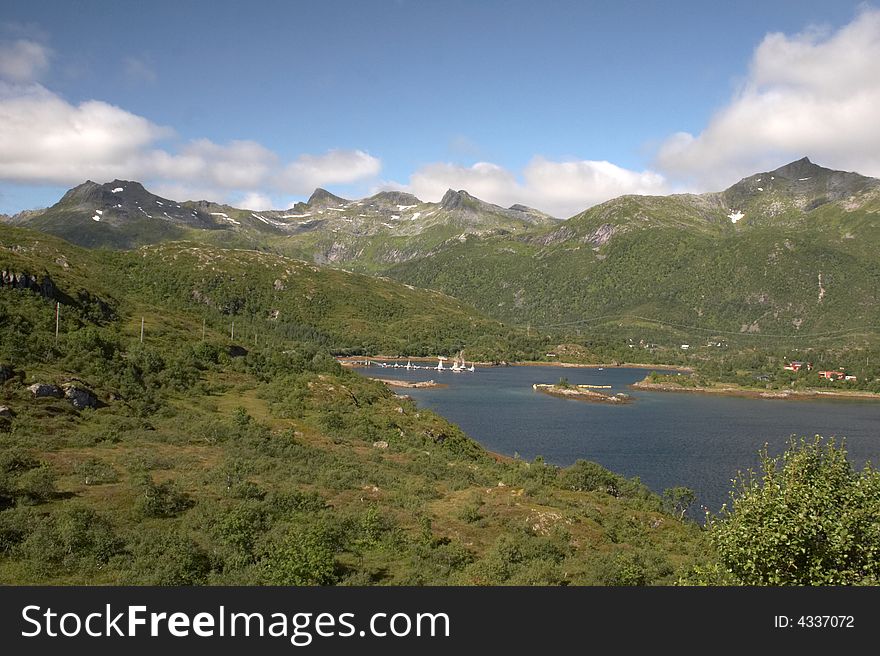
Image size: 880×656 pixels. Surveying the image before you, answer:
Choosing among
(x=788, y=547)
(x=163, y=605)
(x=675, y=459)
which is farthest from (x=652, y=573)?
(x=675, y=459)

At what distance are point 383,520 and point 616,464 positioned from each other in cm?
6538

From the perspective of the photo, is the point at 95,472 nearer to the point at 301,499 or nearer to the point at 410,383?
the point at 301,499

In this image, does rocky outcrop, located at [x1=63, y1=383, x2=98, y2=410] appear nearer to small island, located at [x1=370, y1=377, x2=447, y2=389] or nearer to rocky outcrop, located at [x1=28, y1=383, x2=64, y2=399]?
rocky outcrop, located at [x1=28, y1=383, x2=64, y2=399]

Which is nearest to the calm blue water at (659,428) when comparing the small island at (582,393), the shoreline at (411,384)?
the small island at (582,393)

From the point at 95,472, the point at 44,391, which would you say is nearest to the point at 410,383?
the point at 44,391

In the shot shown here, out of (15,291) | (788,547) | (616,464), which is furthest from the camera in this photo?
(616,464)

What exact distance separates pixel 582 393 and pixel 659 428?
165 ft

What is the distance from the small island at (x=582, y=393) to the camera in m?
173

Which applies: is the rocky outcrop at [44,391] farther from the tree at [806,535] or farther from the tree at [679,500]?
the tree at [679,500]

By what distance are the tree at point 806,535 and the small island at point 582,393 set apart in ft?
508

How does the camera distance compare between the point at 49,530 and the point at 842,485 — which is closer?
the point at 842,485

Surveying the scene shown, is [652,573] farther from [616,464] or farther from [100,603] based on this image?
[616,464]

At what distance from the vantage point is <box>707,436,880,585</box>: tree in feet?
57.3

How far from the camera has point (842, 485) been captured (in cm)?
2041
